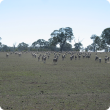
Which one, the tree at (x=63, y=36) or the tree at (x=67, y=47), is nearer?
the tree at (x=63, y=36)

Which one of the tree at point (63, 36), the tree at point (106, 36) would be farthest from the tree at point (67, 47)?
the tree at point (106, 36)

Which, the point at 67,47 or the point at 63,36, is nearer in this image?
the point at 63,36

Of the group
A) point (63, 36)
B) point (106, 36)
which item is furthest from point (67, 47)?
point (106, 36)

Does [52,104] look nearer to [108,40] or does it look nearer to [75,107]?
[75,107]

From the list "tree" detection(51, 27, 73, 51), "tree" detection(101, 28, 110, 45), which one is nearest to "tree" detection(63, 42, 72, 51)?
"tree" detection(51, 27, 73, 51)

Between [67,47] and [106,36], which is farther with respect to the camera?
[67,47]

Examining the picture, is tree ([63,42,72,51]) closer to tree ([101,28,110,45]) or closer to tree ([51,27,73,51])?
tree ([51,27,73,51])

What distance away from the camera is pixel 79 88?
41.5 ft

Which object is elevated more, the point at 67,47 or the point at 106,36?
the point at 106,36

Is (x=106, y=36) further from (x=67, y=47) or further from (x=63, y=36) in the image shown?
(x=67, y=47)

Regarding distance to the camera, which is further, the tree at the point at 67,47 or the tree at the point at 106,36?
the tree at the point at 67,47

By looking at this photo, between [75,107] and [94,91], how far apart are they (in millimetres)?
3367

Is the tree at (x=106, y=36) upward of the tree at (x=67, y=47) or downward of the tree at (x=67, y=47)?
upward

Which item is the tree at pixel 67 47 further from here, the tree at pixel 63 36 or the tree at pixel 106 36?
the tree at pixel 106 36
